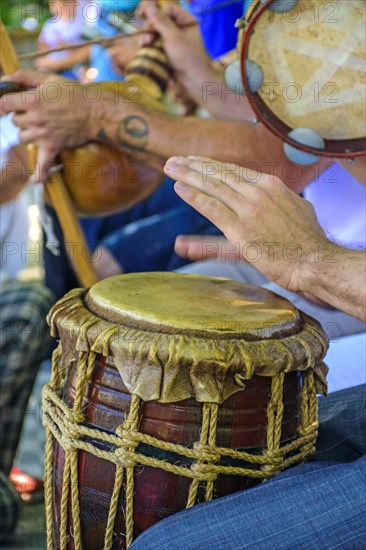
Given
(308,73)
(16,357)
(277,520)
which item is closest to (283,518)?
(277,520)

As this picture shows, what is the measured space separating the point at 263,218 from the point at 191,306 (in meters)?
0.17

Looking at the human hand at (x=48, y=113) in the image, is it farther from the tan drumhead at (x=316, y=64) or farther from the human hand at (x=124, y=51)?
the human hand at (x=124, y=51)

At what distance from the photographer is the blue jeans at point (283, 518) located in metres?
0.97

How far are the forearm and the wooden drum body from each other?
0.20 feet

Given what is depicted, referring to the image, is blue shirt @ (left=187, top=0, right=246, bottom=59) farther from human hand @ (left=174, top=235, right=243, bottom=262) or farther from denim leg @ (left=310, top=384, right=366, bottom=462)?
denim leg @ (left=310, top=384, right=366, bottom=462)

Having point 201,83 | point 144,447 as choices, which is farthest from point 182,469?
point 201,83

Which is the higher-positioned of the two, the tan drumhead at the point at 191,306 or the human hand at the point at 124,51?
the human hand at the point at 124,51

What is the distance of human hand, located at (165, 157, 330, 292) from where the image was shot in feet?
3.64

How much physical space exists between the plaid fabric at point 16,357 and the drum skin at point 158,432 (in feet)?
2.86

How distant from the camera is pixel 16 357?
191cm

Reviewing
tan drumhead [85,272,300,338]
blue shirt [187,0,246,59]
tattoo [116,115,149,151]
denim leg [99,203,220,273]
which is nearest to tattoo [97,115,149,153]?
tattoo [116,115,149,151]

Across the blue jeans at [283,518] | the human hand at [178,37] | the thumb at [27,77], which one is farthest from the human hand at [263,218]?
the human hand at [178,37]

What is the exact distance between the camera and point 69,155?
6.30 ft

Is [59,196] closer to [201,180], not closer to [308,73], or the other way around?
[308,73]
